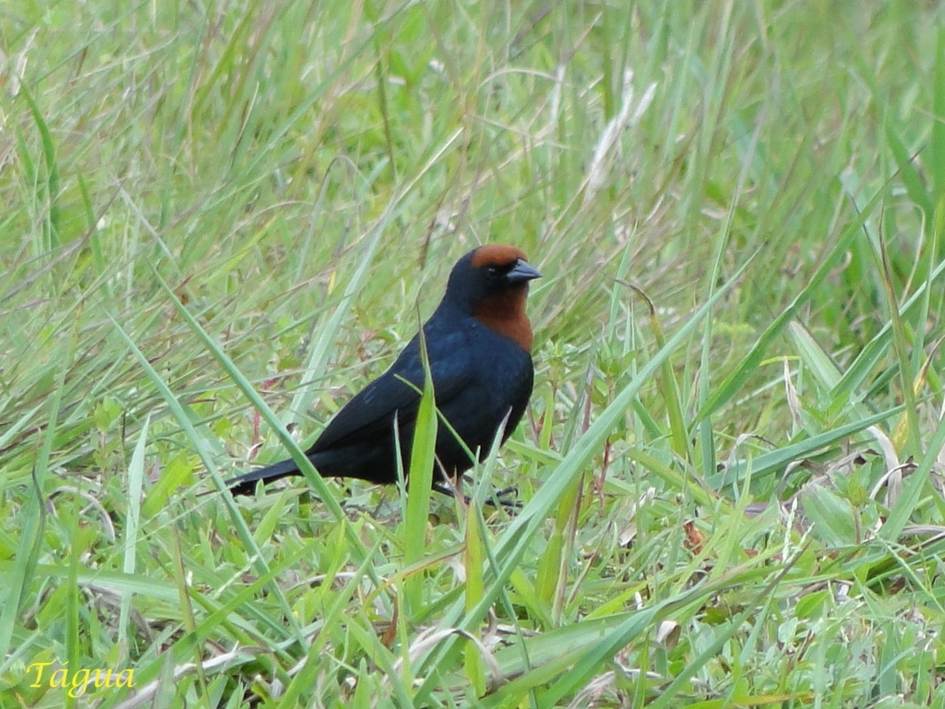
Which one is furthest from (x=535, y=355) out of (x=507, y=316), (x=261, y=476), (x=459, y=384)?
(x=261, y=476)

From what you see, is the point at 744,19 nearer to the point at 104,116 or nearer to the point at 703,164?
the point at 703,164

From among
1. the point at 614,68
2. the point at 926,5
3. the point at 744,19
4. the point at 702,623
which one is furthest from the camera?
the point at 926,5

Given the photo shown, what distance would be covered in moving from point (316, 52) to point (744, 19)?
1.31 m

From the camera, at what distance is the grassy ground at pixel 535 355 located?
2467 mm

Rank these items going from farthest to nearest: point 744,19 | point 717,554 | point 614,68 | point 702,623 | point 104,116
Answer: point 614,68 → point 744,19 → point 104,116 → point 717,554 → point 702,623

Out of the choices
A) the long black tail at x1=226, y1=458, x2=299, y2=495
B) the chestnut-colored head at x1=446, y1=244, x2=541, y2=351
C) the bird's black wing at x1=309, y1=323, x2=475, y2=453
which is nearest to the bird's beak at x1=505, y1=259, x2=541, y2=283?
the chestnut-colored head at x1=446, y1=244, x2=541, y2=351

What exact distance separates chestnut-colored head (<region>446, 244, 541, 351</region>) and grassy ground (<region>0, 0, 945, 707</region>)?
196 mm

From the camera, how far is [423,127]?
18.7ft

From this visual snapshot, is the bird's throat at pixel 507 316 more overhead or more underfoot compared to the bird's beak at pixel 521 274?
more underfoot

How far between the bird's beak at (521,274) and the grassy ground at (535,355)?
0.79 feet

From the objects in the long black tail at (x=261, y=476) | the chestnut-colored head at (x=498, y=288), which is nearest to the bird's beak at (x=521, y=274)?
the chestnut-colored head at (x=498, y=288)

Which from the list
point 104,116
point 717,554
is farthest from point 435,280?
point 717,554

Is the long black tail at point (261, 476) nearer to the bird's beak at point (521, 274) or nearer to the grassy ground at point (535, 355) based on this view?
the grassy ground at point (535, 355)

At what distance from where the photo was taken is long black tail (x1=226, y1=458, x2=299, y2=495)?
3.32m
